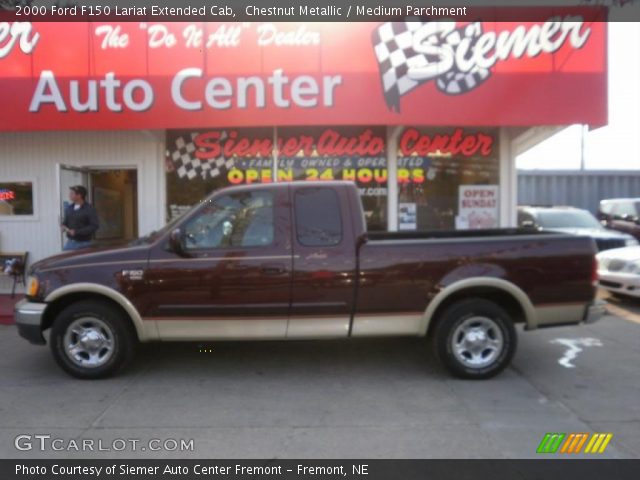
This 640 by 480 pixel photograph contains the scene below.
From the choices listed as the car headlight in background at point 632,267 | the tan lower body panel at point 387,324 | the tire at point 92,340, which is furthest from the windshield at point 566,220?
the tire at point 92,340

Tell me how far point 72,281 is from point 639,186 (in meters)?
18.0

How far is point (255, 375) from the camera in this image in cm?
523

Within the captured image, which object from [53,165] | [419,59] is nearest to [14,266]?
[53,165]

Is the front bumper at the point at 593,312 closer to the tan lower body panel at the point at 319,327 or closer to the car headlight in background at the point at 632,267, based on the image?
the tan lower body panel at the point at 319,327

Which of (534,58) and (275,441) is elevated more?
(534,58)

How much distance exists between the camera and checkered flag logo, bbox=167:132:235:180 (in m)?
9.16

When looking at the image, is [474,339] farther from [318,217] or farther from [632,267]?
[632,267]

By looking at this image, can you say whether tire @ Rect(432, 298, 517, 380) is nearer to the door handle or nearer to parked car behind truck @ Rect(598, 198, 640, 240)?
the door handle

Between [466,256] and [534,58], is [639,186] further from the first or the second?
[466,256]

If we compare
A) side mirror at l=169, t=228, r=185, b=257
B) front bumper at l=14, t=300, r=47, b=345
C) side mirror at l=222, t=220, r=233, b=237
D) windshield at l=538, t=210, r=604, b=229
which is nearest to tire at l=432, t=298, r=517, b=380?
side mirror at l=222, t=220, r=233, b=237

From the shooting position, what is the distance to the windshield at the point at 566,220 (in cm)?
1100

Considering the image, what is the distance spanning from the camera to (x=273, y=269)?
489 centimetres

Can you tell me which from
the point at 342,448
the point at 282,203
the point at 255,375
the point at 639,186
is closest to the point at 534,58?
the point at 282,203

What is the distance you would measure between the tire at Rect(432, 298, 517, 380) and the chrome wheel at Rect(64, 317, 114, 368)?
10.3 ft
